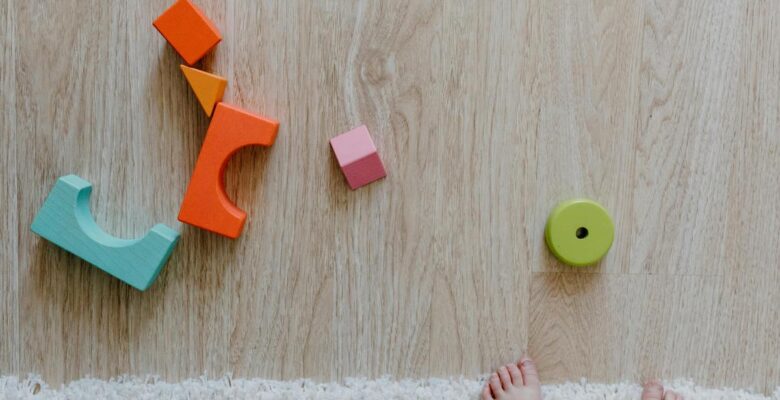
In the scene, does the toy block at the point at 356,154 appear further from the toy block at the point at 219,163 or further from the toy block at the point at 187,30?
the toy block at the point at 187,30

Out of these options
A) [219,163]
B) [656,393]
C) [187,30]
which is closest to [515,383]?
[656,393]

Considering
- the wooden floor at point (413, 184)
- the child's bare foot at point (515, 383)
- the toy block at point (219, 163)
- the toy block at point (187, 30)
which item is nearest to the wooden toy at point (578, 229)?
the wooden floor at point (413, 184)

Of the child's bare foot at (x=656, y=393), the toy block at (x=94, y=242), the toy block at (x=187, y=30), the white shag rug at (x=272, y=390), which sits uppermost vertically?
the toy block at (x=187, y=30)

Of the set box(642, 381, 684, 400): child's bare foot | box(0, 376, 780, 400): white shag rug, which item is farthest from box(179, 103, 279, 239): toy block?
box(642, 381, 684, 400): child's bare foot

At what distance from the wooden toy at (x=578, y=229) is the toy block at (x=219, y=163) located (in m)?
0.38

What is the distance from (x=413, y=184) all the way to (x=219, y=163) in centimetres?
24

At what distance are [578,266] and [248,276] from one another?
0.43 m

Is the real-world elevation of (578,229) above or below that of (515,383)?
above

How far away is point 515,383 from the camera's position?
780mm

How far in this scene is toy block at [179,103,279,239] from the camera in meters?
0.73

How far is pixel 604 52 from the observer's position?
78 centimetres

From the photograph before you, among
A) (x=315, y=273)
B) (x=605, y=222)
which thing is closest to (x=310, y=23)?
(x=315, y=273)

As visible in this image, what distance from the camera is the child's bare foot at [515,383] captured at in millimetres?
773

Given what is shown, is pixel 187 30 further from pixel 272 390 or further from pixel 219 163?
pixel 272 390
